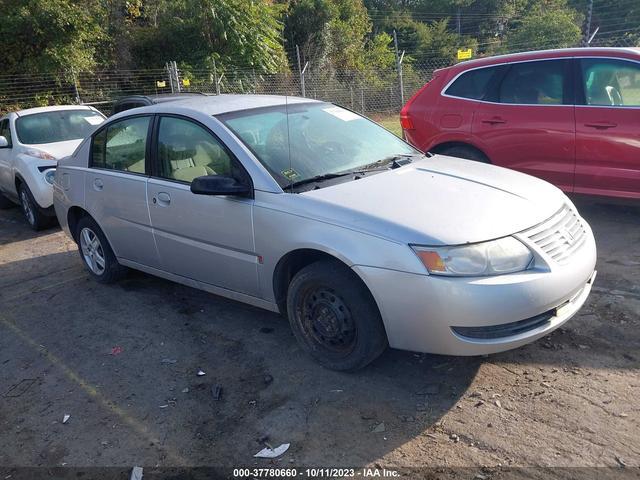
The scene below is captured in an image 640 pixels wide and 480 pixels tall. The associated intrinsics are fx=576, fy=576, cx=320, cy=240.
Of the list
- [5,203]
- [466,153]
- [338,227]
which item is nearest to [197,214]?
[338,227]

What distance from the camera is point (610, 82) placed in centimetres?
563

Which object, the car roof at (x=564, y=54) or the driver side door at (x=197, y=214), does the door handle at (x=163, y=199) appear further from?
the car roof at (x=564, y=54)

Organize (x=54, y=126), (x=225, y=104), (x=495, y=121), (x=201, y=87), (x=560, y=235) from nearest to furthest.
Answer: (x=560, y=235) < (x=225, y=104) < (x=495, y=121) < (x=54, y=126) < (x=201, y=87)

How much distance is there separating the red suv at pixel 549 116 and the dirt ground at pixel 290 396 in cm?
130

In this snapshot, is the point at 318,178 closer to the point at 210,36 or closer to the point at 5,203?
the point at 5,203

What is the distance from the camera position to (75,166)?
213 inches

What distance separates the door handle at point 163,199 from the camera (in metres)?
4.30

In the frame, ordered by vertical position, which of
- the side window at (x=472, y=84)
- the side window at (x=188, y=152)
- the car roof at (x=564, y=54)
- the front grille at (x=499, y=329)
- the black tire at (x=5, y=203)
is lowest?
the black tire at (x=5, y=203)


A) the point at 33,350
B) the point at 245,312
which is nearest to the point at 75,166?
the point at 33,350

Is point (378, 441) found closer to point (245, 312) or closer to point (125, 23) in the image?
point (245, 312)

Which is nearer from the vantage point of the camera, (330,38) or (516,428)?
(516,428)

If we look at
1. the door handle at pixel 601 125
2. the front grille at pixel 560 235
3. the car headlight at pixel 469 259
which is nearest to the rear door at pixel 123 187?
the car headlight at pixel 469 259

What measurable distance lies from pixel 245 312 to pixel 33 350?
1585 millimetres

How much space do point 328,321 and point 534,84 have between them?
400 cm
